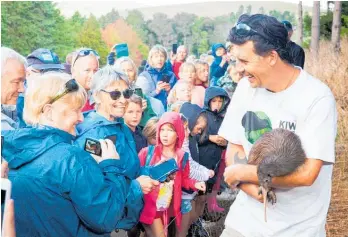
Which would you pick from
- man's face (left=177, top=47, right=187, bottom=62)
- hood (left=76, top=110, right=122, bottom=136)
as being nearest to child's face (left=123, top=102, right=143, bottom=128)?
hood (left=76, top=110, right=122, bottom=136)

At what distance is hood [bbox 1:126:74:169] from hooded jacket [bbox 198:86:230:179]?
142 inches

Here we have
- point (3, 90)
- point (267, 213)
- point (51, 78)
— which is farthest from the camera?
point (3, 90)

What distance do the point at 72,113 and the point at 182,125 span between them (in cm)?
222

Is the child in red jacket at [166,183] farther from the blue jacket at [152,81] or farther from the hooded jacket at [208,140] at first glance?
the blue jacket at [152,81]

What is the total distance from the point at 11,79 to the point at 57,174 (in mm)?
1072

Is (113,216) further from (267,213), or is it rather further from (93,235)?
(267,213)

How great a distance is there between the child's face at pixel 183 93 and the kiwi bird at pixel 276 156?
13.9 feet

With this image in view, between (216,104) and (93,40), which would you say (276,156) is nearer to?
(216,104)

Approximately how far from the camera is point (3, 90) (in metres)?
3.73

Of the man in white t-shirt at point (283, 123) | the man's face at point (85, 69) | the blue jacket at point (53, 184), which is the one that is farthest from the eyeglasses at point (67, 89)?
the man's face at point (85, 69)

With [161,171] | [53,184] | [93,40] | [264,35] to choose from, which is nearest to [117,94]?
[161,171]

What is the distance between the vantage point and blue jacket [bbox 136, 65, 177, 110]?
25.6 feet

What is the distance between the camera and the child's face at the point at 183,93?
7.07m

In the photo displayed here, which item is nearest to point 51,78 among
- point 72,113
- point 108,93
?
point 72,113
